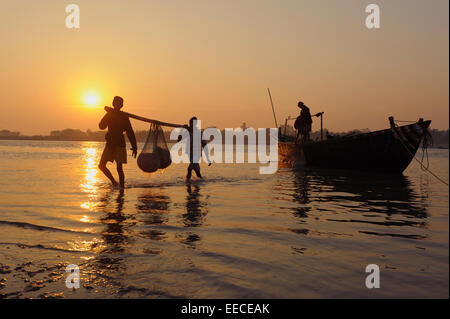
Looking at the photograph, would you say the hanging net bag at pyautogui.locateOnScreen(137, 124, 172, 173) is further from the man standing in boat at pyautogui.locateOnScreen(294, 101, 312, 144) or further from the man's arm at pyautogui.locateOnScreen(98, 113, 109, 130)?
the man standing in boat at pyautogui.locateOnScreen(294, 101, 312, 144)

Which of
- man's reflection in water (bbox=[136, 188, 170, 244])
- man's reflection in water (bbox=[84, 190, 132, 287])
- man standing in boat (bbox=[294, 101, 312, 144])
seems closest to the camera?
man's reflection in water (bbox=[84, 190, 132, 287])

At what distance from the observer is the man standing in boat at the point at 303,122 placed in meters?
21.7

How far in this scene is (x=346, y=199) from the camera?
9.93 m

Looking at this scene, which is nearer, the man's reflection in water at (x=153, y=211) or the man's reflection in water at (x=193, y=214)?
the man's reflection in water at (x=193, y=214)

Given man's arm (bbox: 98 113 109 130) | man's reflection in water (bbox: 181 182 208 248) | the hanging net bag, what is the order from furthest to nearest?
the hanging net bag < man's arm (bbox: 98 113 109 130) < man's reflection in water (bbox: 181 182 208 248)

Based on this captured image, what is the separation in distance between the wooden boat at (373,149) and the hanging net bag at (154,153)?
369 inches

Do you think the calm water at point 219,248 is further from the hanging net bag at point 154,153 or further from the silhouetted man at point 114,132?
the hanging net bag at point 154,153

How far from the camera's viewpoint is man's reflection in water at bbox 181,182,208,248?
17.2 feet

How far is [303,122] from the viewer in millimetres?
22531

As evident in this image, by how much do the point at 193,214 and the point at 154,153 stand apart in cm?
495

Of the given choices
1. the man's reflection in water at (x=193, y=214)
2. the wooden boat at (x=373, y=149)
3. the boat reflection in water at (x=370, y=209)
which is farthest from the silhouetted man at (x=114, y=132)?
the wooden boat at (x=373, y=149)

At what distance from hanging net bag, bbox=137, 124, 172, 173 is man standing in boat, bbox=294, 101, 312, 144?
1172cm

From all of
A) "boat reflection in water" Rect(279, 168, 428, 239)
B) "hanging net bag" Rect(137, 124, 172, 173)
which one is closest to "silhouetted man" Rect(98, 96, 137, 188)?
"hanging net bag" Rect(137, 124, 172, 173)

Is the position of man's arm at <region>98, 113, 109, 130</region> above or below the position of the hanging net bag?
above
